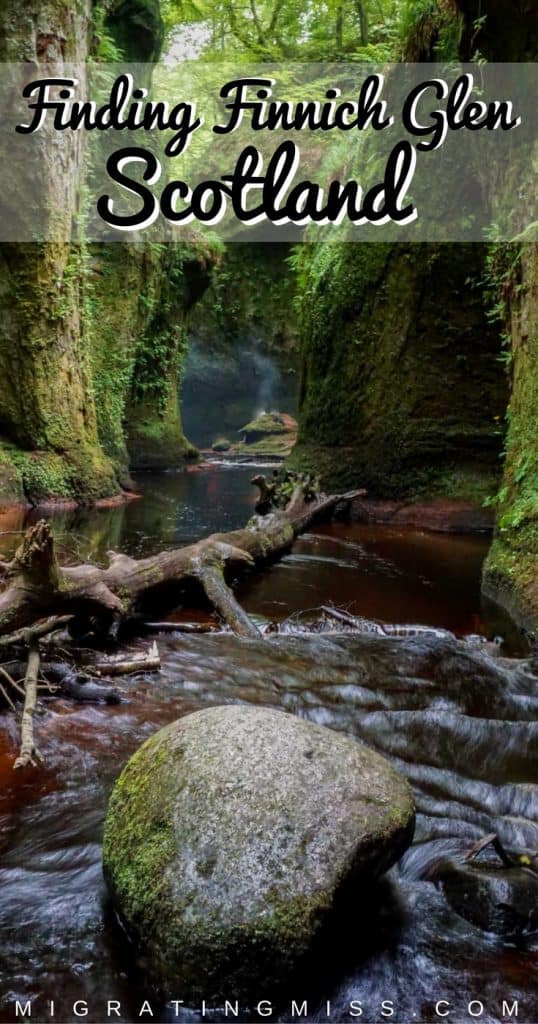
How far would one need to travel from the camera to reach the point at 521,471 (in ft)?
18.3

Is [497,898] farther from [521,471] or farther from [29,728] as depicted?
[521,471]

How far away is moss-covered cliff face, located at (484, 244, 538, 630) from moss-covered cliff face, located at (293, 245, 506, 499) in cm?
427

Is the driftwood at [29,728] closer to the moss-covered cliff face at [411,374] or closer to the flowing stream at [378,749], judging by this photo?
the flowing stream at [378,749]

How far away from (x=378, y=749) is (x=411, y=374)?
8.91 meters

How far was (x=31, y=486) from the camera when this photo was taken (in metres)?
11.0

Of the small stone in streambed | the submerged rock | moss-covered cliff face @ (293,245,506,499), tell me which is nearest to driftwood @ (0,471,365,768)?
the small stone in streambed

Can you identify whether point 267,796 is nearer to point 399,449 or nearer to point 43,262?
point 399,449

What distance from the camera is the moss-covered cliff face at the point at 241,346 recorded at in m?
30.0

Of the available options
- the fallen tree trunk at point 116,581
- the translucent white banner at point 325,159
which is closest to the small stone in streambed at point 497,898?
the fallen tree trunk at point 116,581

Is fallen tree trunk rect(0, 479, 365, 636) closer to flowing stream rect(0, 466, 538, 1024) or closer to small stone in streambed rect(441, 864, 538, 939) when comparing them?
flowing stream rect(0, 466, 538, 1024)

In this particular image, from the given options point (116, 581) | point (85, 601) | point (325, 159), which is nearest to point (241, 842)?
point (85, 601)

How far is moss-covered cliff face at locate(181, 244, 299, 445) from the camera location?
2998 centimetres

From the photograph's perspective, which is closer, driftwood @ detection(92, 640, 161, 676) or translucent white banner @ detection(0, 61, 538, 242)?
driftwood @ detection(92, 640, 161, 676)

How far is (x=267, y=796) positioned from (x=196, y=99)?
96.0 feet
